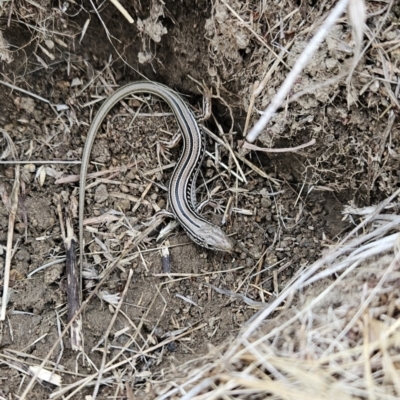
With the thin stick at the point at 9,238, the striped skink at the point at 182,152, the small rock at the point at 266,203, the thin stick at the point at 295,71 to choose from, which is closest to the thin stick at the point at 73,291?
the striped skink at the point at 182,152

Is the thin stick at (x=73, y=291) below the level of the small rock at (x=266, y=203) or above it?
below

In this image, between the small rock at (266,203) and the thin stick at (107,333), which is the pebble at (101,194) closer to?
the thin stick at (107,333)

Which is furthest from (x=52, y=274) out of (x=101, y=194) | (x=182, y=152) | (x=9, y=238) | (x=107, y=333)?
(x=182, y=152)

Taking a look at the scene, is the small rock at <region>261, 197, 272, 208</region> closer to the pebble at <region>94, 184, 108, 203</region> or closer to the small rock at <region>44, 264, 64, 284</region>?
the pebble at <region>94, 184, 108, 203</region>

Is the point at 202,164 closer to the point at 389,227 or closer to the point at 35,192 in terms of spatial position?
the point at 35,192

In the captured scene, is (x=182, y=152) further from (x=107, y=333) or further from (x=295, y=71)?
(x=295, y=71)

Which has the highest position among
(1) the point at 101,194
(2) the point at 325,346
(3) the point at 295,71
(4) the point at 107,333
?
(3) the point at 295,71

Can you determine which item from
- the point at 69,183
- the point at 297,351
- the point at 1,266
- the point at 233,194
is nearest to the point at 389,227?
the point at 297,351

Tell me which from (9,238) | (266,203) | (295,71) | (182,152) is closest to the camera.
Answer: (295,71)

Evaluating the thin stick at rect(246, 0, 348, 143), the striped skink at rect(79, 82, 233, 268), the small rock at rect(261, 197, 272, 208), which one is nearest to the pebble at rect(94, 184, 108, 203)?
the striped skink at rect(79, 82, 233, 268)
